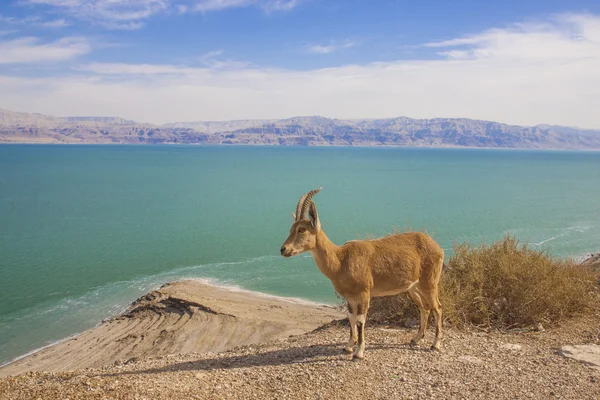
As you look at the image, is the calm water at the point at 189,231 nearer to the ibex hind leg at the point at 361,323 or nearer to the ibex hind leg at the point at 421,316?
the ibex hind leg at the point at 421,316

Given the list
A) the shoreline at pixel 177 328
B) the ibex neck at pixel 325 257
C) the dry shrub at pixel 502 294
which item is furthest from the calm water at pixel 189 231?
the ibex neck at pixel 325 257

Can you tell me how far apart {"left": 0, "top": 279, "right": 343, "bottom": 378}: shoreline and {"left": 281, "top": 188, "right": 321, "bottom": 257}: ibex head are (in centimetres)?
1013

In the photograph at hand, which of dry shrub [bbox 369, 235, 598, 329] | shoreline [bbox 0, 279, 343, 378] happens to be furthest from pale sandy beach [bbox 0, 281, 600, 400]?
shoreline [bbox 0, 279, 343, 378]

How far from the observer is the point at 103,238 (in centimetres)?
3769

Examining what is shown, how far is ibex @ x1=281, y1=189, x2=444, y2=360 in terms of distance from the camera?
8.14 meters

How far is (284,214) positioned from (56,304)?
29.1 meters

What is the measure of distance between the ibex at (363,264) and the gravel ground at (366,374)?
58cm

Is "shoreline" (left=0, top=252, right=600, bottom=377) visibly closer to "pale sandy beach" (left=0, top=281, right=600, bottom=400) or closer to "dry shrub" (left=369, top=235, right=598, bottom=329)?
"dry shrub" (left=369, top=235, right=598, bottom=329)

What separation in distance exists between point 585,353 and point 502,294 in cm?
238

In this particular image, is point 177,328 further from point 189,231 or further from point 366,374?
point 189,231

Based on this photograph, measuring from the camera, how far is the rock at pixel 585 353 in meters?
8.19

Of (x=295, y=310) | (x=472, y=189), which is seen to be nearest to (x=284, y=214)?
(x=295, y=310)

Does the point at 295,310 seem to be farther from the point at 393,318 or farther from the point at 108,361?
the point at 393,318

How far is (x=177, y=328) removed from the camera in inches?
744
